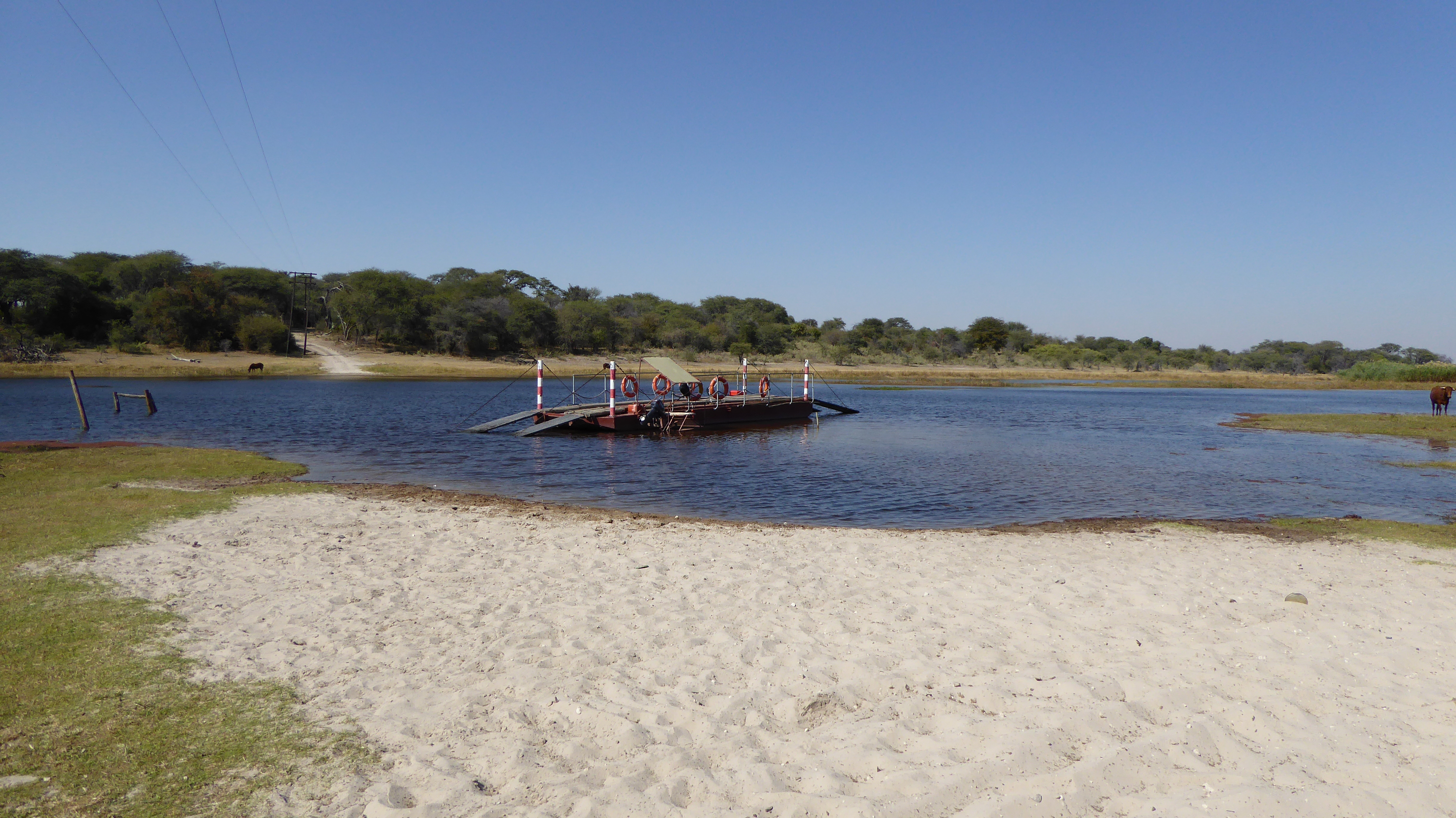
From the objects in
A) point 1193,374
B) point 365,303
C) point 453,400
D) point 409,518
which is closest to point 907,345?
point 1193,374

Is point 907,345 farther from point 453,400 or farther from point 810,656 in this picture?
point 810,656

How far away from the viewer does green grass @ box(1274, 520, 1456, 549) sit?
377 inches

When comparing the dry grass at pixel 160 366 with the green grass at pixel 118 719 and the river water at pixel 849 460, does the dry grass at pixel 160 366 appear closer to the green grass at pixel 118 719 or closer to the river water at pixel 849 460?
the river water at pixel 849 460

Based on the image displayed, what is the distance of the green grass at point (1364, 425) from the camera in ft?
84.1

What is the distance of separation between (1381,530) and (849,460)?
10417mm

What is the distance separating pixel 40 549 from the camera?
23.1 feet

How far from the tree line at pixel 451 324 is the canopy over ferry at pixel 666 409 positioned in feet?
149

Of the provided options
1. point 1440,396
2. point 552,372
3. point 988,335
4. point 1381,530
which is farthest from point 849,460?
point 988,335

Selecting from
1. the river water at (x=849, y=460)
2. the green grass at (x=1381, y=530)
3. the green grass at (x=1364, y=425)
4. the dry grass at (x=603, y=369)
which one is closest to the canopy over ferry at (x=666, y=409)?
the river water at (x=849, y=460)

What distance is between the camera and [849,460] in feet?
61.8

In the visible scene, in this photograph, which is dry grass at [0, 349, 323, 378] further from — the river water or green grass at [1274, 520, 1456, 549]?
green grass at [1274, 520, 1456, 549]

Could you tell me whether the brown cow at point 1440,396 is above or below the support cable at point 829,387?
above

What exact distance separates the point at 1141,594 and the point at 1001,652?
241cm

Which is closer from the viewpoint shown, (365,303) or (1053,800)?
(1053,800)
